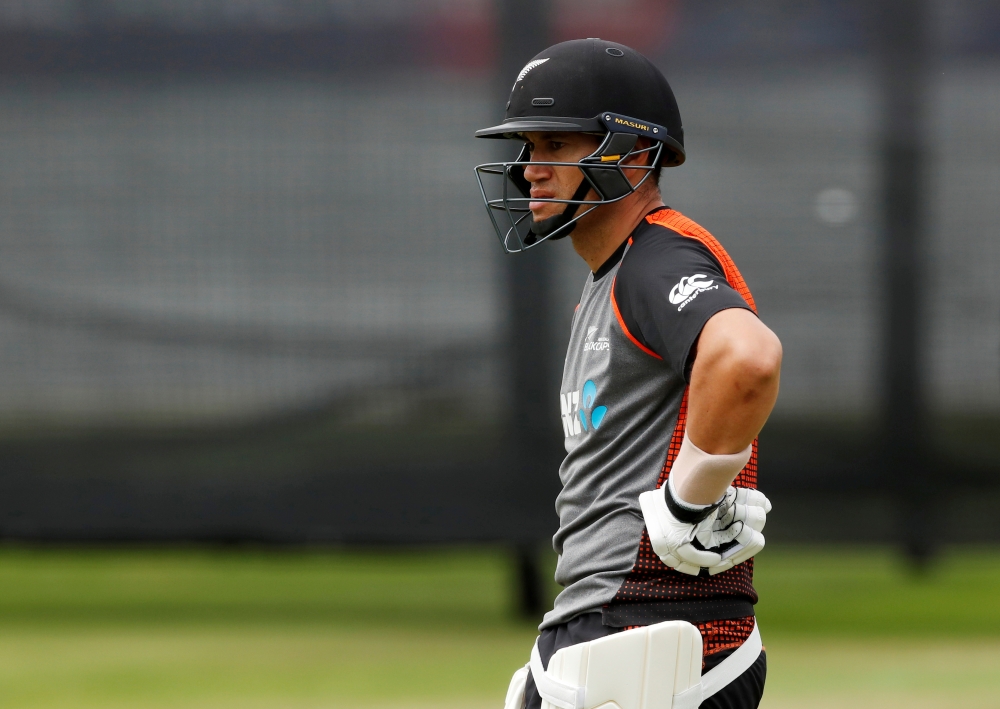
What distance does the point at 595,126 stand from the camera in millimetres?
1938

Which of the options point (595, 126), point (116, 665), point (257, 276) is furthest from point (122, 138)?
point (595, 126)

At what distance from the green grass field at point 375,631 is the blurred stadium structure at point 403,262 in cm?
54

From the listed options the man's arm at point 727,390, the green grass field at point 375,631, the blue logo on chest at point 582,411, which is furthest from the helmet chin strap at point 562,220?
the green grass field at point 375,631

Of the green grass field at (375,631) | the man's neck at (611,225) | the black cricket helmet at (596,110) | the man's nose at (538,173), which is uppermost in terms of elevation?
the black cricket helmet at (596,110)

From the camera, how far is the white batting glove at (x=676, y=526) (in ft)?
5.48

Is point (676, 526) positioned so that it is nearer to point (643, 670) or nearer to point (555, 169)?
point (643, 670)

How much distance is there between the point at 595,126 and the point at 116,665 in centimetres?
379

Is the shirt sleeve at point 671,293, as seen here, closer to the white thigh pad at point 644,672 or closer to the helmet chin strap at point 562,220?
the helmet chin strap at point 562,220

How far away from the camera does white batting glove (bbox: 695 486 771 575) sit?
1.73 m

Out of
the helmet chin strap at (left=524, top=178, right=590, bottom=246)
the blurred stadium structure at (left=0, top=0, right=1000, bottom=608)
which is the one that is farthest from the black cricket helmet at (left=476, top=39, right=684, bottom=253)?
the blurred stadium structure at (left=0, top=0, right=1000, bottom=608)

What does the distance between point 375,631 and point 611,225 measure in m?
3.79

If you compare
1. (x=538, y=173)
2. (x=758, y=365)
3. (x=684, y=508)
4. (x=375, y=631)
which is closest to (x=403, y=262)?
(x=375, y=631)

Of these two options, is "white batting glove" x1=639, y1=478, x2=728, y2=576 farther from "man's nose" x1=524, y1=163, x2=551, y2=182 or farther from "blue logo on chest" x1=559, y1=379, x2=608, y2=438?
"man's nose" x1=524, y1=163, x2=551, y2=182

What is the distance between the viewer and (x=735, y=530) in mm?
1746
